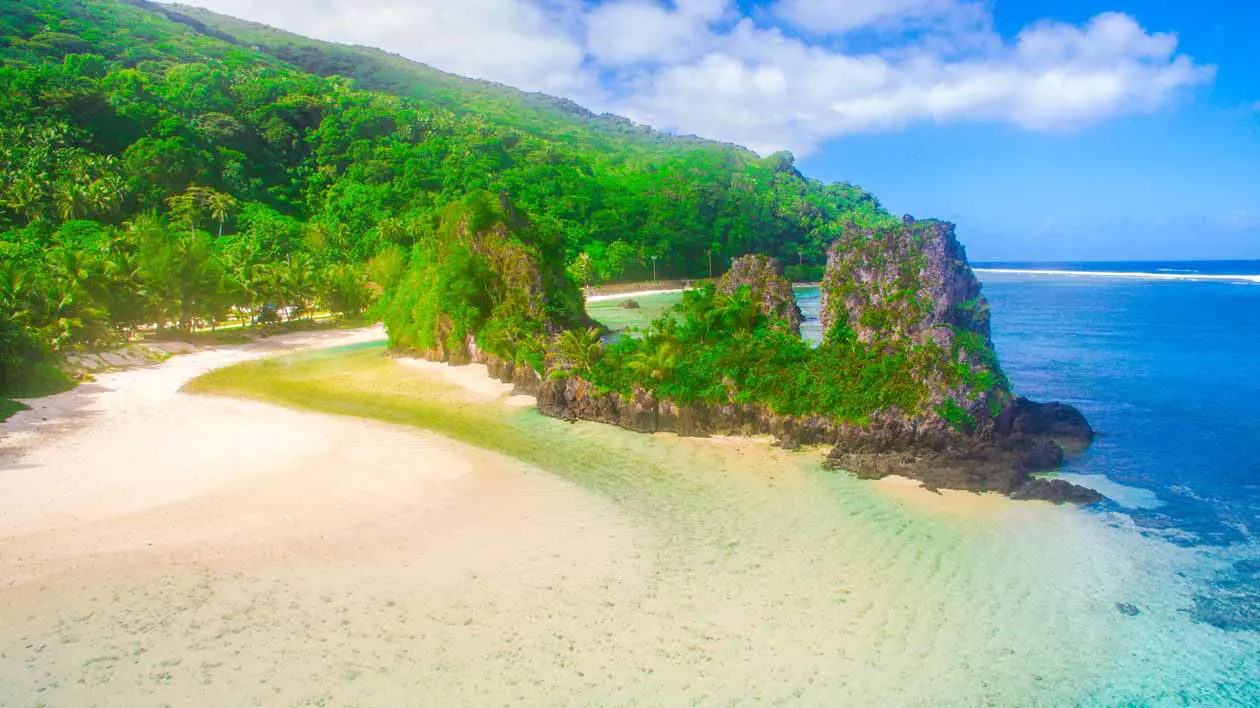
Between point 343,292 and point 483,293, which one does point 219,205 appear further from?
point 483,293

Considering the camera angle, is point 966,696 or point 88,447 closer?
point 966,696

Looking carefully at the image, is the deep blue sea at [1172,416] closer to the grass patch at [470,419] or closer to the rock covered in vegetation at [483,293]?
the grass patch at [470,419]

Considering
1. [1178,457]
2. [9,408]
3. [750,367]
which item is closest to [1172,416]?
[1178,457]

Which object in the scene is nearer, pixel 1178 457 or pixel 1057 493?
pixel 1057 493

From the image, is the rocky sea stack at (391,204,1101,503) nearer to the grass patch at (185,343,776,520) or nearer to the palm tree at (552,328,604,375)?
the palm tree at (552,328,604,375)

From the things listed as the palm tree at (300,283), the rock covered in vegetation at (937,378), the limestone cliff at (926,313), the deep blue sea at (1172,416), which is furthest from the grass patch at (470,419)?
the deep blue sea at (1172,416)

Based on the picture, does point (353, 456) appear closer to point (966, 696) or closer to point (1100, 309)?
point (966, 696)

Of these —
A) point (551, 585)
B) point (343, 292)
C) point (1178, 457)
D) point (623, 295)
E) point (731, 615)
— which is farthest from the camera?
point (623, 295)

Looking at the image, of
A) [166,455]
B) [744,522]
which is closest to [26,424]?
[166,455]
